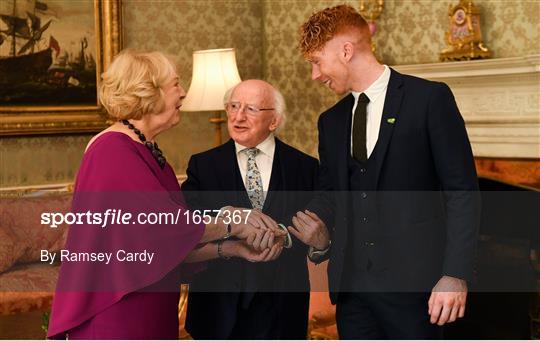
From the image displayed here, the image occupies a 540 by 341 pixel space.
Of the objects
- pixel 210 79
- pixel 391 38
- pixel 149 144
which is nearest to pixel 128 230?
pixel 149 144

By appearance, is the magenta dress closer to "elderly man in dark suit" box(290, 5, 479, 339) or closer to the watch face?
"elderly man in dark suit" box(290, 5, 479, 339)

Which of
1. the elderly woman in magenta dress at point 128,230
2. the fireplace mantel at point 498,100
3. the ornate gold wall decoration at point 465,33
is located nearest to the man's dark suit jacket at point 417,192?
the elderly woman in magenta dress at point 128,230

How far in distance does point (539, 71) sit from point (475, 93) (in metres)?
0.64

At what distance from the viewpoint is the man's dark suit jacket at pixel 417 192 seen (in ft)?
8.52

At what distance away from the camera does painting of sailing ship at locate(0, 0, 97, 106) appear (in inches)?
234

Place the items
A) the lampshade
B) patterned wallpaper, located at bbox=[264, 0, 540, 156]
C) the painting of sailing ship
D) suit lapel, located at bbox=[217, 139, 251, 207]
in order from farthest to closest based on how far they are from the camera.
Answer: the lampshade → the painting of sailing ship → patterned wallpaper, located at bbox=[264, 0, 540, 156] → suit lapel, located at bbox=[217, 139, 251, 207]

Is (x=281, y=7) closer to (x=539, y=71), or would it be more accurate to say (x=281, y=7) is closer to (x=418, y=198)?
(x=539, y=71)

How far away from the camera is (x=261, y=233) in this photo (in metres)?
2.98

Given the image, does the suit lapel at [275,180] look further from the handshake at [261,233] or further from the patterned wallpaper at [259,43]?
the patterned wallpaper at [259,43]

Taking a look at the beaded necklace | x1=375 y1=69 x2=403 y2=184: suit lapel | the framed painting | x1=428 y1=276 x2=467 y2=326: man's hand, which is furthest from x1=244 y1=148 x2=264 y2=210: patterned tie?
the framed painting

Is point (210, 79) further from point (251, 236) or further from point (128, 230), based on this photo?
point (128, 230)

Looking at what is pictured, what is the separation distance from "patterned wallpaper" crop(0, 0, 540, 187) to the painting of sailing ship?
350 mm

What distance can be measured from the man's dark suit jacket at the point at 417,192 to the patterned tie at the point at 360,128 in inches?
1.5

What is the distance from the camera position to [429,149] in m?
2.69
